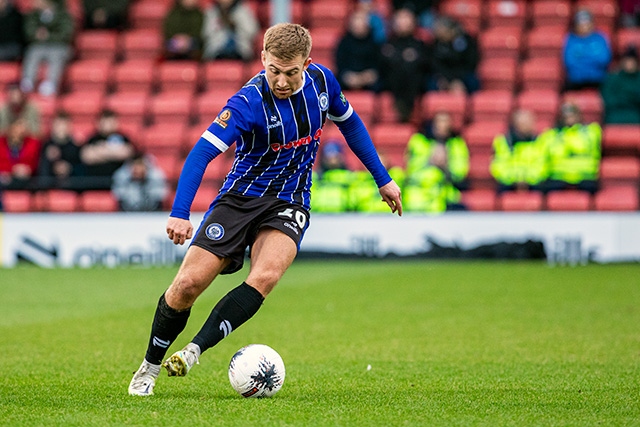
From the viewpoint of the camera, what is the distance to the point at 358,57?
1700 cm

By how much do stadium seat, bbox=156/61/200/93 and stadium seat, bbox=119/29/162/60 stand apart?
684mm

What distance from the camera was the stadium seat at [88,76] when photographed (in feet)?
60.4

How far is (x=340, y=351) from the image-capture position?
7.70 m

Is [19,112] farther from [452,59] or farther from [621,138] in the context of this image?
[621,138]

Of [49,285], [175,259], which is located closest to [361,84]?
[175,259]

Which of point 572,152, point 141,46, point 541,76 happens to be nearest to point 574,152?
point 572,152

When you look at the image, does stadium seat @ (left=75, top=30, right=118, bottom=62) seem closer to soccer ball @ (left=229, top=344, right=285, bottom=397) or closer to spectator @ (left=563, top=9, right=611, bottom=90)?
spectator @ (left=563, top=9, right=611, bottom=90)

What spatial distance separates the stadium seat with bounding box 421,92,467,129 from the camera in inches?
664

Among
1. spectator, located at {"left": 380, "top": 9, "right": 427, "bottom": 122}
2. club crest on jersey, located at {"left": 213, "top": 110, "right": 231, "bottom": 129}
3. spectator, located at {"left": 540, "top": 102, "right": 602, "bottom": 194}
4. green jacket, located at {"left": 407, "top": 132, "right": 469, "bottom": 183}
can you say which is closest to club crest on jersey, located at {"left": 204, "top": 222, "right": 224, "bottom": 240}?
club crest on jersey, located at {"left": 213, "top": 110, "right": 231, "bottom": 129}

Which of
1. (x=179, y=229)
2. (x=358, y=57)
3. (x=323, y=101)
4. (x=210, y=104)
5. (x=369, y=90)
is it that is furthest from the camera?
(x=210, y=104)

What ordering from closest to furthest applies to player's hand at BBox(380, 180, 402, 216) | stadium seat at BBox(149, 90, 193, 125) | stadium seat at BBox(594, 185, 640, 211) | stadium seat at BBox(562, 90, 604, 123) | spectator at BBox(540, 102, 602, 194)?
1. player's hand at BBox(380, 180, 402, 216)
2. spectator at BBox(540, 102, 602, 194)
3. stadium seat at BBox(594, 185, 640, 211)
4. stadium seat at BBox(562, 90, 604, 123)
5. stadium seat at BBox(149, 90, 193, 125)

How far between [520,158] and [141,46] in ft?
23.4

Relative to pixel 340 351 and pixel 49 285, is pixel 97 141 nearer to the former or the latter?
pixel 49 285

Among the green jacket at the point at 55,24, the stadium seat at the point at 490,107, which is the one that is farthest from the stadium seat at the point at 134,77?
the stadium seat at the point at 490,107
